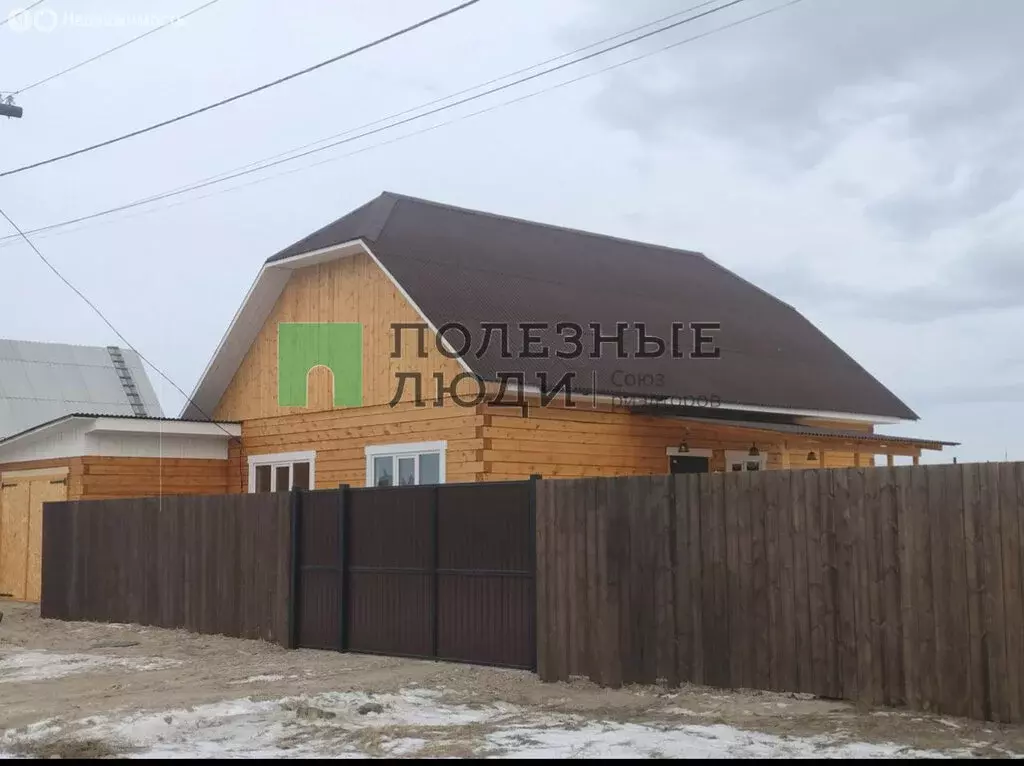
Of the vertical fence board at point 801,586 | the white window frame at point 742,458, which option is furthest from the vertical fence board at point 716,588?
the white window frame at point 742,458

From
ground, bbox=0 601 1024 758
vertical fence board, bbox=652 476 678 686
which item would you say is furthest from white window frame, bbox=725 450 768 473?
vertical fence board, bbox=652 476 678 686

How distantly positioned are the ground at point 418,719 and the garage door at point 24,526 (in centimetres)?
938

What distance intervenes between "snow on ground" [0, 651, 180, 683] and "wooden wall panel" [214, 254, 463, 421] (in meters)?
6.25

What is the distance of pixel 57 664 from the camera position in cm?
1391

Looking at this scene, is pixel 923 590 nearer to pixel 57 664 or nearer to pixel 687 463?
pixel 57 664

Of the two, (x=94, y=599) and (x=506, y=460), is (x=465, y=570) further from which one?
(x=94, y=599)

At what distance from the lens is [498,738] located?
8.73 m

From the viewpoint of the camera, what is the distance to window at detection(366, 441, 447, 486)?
18.5m

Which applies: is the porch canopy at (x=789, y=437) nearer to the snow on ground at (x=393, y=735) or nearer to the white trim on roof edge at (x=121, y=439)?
the white trim on roof edge at (x=121, y=439)

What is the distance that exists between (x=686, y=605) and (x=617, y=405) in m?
8.94

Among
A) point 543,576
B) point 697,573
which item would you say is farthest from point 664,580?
point 543,576

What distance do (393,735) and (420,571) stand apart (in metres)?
4.32

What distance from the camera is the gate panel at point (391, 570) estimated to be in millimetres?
13141

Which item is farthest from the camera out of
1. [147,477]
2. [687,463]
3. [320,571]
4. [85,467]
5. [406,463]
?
[147,477]
